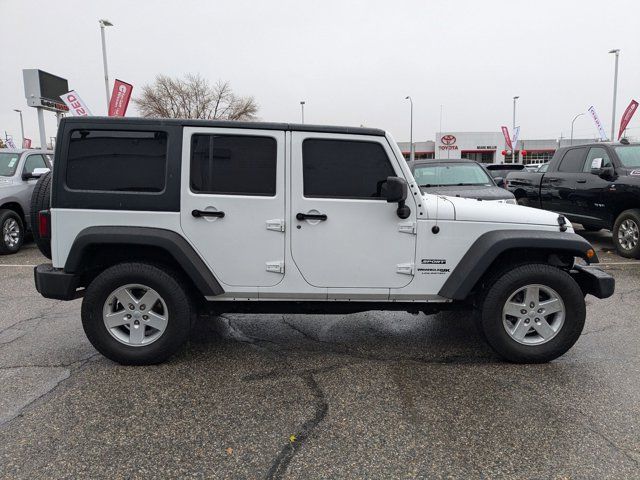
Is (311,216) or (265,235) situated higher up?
(311,216)

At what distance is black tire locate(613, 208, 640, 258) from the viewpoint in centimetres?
758

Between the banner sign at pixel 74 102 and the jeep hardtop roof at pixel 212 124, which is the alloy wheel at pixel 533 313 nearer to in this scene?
the jeep hardtop roof at pixel 212 124

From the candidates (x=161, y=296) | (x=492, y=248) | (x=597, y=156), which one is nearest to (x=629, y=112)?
(x=597, y=156)

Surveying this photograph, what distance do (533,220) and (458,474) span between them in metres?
2.15

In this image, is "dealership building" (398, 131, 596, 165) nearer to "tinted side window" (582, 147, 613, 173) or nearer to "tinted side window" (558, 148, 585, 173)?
"tinted side window" (558, 148, 585, 173)

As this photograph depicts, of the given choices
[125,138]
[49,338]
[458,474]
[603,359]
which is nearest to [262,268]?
[125,138]

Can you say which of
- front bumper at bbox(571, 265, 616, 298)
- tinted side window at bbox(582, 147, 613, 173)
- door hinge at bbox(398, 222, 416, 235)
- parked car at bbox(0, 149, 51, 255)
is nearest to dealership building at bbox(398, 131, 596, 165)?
tinted side window at bbox(582, 147, 613, 173)

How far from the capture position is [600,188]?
8117 millimetres

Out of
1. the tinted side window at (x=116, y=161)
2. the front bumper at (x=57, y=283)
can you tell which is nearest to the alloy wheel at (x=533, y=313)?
the tinted side window at (x=116, y=161)

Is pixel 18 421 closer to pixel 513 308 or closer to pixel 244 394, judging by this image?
pixel 244 394

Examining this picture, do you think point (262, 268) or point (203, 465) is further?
point (262, 268)

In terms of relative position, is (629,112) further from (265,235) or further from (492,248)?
(265,235)

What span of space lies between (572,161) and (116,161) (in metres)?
8.48

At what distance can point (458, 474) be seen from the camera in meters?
2.44
